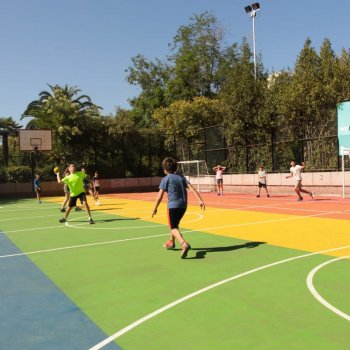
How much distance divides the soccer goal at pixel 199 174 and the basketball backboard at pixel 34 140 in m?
9.70

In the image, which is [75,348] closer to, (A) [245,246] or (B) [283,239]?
(A) [245,246]

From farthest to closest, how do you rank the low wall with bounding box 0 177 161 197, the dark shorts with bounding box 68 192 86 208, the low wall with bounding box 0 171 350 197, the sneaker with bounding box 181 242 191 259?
the low wall with bounding box 0 177 161 197, the low wall with bounding box 0 171 350 197, the dark shorts with bounding box 68 192 86 208, the sneaker with bounding box 181 242 191 259

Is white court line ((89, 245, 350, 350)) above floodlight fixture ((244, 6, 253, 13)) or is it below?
below

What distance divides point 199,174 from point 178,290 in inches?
982

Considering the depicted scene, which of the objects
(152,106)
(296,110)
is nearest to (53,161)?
(296,110)

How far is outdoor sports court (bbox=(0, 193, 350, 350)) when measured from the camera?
4.20m

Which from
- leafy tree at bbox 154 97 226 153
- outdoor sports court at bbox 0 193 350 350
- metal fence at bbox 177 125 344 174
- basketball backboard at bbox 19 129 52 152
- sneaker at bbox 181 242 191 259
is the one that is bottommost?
outdoor sports court at bbox 0 193 350 350

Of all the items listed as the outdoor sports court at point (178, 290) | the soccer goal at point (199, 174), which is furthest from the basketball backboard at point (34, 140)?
the outdoor sports court at point (178, 290)

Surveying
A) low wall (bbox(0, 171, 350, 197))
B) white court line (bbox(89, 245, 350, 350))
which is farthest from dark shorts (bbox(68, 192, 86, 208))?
low wall (bbox(0, 171, 350, 197))

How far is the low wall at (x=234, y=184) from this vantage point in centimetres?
2130

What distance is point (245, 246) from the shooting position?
8680 millimetres

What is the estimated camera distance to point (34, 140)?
29.5 metres

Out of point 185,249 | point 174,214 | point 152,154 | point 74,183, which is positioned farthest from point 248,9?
point 185,249

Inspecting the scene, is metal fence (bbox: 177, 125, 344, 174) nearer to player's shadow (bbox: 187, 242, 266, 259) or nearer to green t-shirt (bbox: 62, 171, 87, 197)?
green t-shirt (bbox: 62, 171, 87, 197)
